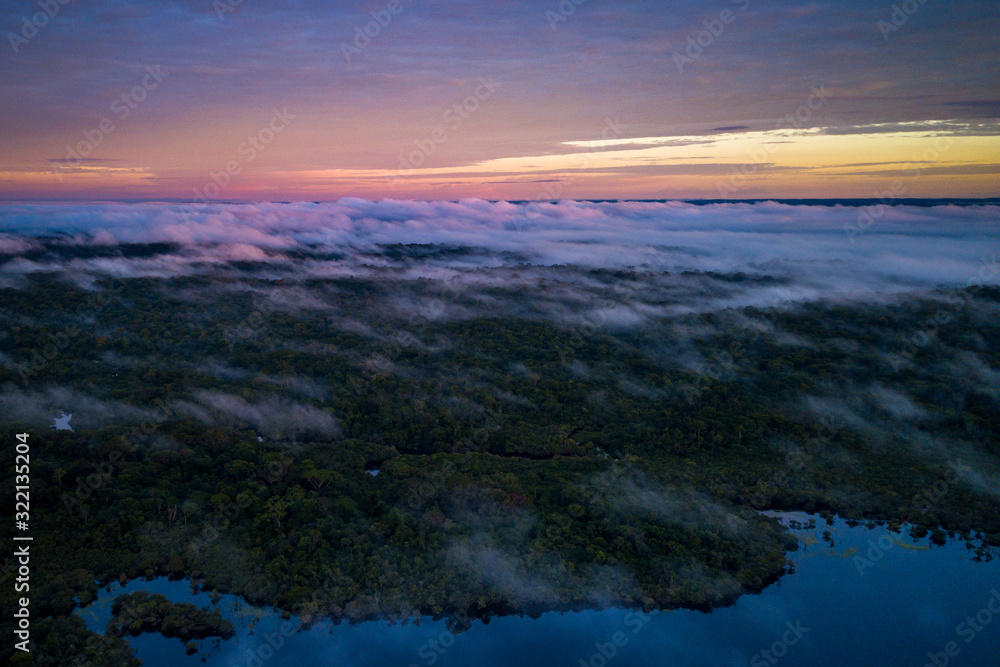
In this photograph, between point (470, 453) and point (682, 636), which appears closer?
point (682, 636)

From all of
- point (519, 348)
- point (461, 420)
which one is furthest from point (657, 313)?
point (461, 420)

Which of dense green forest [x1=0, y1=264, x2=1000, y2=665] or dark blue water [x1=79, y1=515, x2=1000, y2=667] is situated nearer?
dark blue water [x1=79, y1=515, x2=1000, y2=667]

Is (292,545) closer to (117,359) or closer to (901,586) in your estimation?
(901,586)

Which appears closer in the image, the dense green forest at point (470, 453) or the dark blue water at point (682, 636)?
the dark blue water at point (682, 636)
